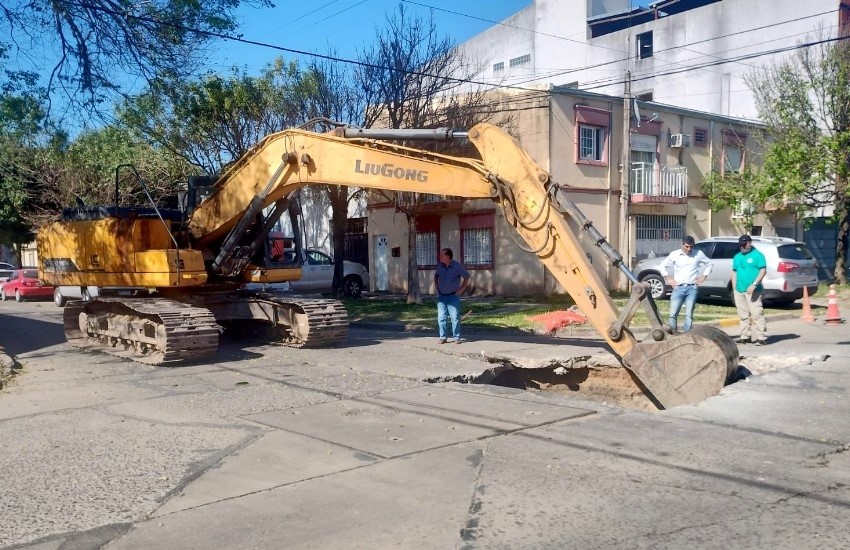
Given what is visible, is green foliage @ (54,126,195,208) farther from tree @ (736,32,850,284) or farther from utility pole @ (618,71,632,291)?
tree @ (736,32,850,284)

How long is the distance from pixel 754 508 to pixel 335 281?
19371 millimetres

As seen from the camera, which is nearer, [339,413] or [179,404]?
[339,413]

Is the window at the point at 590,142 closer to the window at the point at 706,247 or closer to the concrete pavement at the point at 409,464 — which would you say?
the window at the point at 706,247

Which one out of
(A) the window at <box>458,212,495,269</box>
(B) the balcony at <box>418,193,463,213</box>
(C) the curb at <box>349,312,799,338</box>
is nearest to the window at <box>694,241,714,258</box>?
(C) the curb at <box>349,312,799,338</box>

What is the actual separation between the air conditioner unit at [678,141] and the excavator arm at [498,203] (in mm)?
16073

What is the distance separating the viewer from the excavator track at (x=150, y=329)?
37.0 ft

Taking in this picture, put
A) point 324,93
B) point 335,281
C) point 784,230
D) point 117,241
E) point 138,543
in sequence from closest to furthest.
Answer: point 138,543, point 117,241, point 324,93, point 335,281, point 784,230

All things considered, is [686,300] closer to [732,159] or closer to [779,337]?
[779,337]

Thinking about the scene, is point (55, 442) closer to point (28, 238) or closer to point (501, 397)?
point (501, 397)

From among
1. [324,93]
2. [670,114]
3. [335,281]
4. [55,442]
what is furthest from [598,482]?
[670,114]

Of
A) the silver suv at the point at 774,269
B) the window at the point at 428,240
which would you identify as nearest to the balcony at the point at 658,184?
the silver suv at the point at 774,269

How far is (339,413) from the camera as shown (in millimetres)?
8234

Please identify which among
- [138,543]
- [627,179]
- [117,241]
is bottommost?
[138,543]

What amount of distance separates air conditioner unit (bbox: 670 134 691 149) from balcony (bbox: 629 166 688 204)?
0.71 meters
